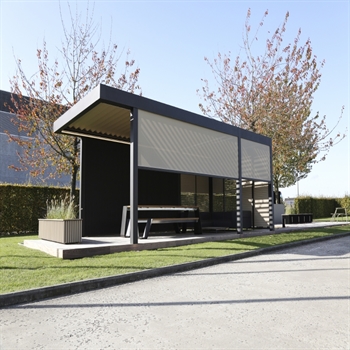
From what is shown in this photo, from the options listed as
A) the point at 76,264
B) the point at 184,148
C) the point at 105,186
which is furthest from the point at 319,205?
the point at 76,264

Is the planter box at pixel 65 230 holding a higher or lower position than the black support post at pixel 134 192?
lower

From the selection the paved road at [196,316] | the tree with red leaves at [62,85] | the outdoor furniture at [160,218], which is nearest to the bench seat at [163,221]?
the outdoor furniture at [160,218]

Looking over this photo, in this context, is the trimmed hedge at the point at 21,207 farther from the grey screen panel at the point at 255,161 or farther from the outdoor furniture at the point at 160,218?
the grey screen panel at the point at 255,161

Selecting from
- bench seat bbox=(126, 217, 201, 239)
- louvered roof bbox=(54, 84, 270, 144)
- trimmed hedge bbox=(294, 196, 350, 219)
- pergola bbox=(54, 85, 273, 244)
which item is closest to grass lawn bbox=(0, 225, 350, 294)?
bench seat bbox=(126, 217, 201, 239)

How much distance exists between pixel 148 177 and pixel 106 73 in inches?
290

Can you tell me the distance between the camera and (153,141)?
358 inches

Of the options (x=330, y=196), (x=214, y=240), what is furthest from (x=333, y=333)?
(x=330, y=196)

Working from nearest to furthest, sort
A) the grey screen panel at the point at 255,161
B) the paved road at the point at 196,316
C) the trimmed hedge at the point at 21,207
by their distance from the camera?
the paved road at the point at 196,316, the grey screen panel at the point at 255,161, the trimmed hedge at the point at 21,207

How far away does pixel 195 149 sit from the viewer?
10.7m

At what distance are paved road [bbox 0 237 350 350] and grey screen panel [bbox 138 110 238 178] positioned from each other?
417 centimetres

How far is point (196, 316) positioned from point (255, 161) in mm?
10436

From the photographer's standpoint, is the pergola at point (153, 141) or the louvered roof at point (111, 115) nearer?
→ the louvered roof at point (111, 115)

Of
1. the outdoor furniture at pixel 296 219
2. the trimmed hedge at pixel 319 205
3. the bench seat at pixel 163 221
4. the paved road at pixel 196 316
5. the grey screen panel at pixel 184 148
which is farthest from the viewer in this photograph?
the trimmed hedge at pixel 319 205

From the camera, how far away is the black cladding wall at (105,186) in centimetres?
1105
